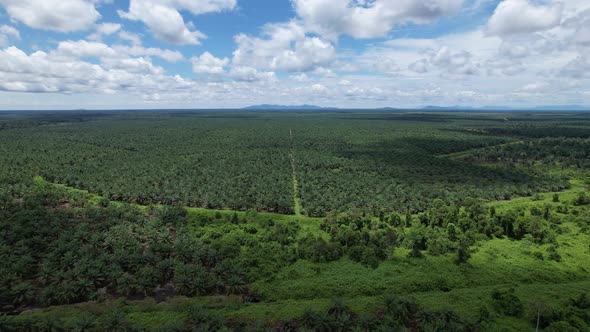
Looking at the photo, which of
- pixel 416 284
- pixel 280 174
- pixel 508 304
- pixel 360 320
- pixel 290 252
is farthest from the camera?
pixel 280 174

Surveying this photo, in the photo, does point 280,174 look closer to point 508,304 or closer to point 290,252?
point 290,252

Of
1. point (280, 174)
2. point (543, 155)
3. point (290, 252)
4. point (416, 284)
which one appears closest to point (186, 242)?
point (290, 252)

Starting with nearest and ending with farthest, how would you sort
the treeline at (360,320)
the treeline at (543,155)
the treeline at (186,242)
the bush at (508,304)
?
the treeline at (360,320) → the bush at (508,304) → the treeline at (186,242) → the treeline at (543,155)

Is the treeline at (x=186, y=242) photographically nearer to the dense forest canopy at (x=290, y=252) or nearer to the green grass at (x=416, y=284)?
the dense forest canopy at (x=290, y=252)

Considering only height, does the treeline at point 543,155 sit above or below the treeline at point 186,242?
above

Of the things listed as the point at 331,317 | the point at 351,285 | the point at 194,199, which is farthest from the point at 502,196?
the point at 194,199

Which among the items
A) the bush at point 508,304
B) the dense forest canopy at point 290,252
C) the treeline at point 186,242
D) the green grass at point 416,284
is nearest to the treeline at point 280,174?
the dense forest canopy at point 290,252

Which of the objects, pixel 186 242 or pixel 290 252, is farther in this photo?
pixel 186 242

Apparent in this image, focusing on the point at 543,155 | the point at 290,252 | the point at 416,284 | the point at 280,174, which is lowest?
the point at 416,284

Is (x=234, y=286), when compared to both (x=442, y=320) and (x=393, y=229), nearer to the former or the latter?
(x=442, y=320)

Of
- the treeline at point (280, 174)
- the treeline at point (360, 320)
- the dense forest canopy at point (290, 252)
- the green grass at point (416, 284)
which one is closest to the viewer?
the treeline at point (360, 320)

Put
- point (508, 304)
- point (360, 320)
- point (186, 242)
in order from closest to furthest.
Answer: point (360, 320) → point (508, 304) → point (186, 242)
